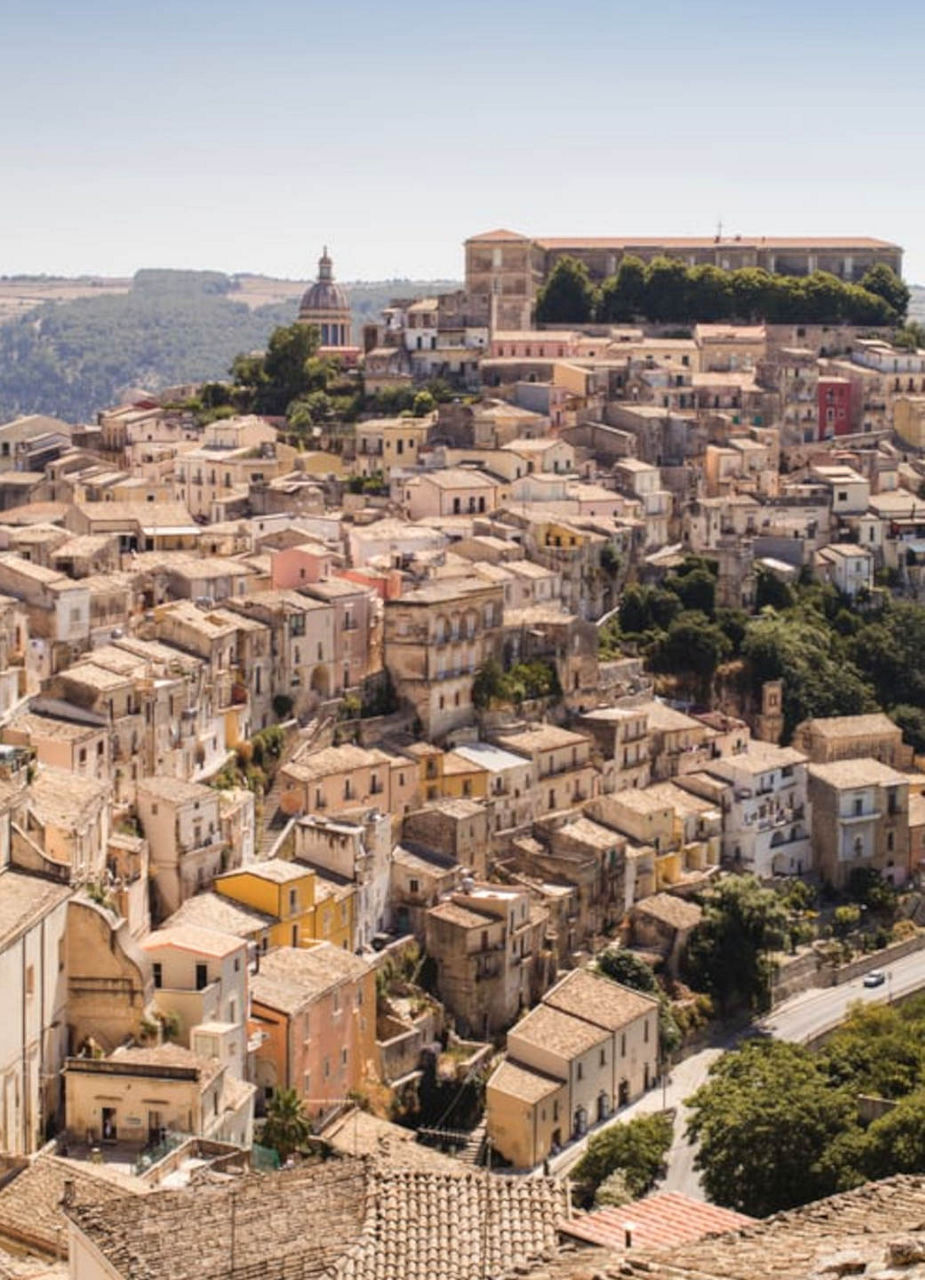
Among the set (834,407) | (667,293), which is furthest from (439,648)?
(667,293)

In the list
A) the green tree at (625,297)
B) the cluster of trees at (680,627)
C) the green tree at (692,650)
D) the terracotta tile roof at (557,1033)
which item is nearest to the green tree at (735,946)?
the terracotta tile roof at (557,1033)

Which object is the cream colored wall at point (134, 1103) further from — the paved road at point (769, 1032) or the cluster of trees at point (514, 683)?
the cluster of trees at point (514, 683)

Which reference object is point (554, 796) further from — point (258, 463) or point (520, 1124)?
point (258, 463)

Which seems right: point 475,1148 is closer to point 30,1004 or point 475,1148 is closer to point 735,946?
point 735,946

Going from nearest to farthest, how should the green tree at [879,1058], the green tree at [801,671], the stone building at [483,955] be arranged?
the green tree at [879,1058], the stone building at [483,955], the green tree at [801,671]

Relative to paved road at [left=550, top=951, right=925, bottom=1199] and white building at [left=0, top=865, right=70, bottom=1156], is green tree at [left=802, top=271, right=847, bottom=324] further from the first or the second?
white building at [left=0, top=865, right=70, bottom=1156]

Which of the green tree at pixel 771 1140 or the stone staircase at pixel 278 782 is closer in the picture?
the green tree at pixel 771 1140

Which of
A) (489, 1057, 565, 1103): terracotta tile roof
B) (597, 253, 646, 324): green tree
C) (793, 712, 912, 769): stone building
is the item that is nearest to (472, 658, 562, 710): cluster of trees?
(793, 712, 912, 769): stone building

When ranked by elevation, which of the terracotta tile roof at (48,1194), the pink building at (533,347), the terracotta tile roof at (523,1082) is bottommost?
the terracotta tile roof at (523,1082)
